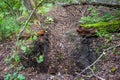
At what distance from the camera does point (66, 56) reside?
6.16 meters

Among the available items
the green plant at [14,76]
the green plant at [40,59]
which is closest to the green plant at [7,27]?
the green plant at [40,59]

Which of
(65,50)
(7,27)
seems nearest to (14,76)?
(65,50)

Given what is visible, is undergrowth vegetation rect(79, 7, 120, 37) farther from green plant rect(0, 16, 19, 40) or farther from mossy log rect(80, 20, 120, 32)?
green plant rect(0, 16, 19, 40)

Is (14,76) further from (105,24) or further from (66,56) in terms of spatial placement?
(105,24)

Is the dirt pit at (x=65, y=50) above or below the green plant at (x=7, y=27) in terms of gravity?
below

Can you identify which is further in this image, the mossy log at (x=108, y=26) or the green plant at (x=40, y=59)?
the mossy log at (x=108, y=26)

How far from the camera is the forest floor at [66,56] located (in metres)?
5.20

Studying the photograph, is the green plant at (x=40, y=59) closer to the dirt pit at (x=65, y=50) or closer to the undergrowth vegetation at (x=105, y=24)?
the dirt pit at (x=65, y=50)

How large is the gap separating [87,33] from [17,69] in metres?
2.15

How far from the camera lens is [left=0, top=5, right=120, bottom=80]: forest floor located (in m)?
5.20

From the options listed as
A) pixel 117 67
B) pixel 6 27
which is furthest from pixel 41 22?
pixel 117 67

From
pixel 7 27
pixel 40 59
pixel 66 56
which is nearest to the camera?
pixel 40 59

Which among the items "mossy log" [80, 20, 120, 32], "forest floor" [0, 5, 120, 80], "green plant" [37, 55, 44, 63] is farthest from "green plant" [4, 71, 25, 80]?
"mossy log" [80, 20, 120, 32]

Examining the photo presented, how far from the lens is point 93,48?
19.3 ft
